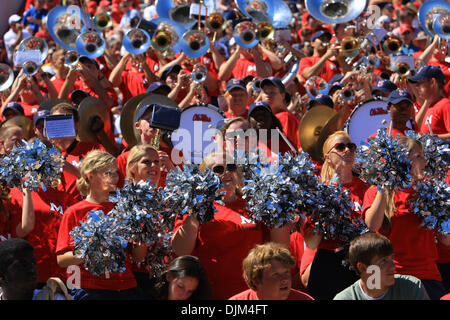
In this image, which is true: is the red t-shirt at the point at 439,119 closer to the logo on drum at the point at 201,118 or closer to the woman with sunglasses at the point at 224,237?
the logo on drum at the point at 201,118

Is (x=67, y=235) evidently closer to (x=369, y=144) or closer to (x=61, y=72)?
(x=369, y=144)

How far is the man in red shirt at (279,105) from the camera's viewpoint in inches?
300

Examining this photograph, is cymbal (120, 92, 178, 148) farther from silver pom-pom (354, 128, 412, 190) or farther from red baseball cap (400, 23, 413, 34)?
A: red baseball cap (400, 23, 413, 34)

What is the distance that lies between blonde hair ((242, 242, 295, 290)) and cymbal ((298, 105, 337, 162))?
2.66 meters

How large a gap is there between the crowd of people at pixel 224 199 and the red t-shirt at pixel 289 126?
25mm

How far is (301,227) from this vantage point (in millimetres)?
5141

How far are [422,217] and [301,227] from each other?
32.4 inches

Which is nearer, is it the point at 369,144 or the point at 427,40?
the point at 369,144

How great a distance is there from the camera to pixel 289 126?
7.63 metres

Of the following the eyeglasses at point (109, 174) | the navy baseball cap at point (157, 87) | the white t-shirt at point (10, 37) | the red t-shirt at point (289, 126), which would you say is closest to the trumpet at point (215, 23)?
the navy baseball cap at point (157, 87)

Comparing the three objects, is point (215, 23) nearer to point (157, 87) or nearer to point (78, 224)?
point (157, 87)

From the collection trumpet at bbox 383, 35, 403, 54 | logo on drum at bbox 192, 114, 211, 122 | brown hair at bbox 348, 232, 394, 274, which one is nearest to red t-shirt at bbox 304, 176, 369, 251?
brown hair at bbox 348, 232, 394, 274
